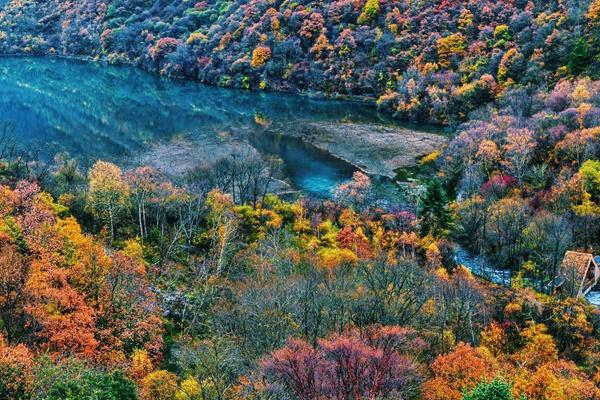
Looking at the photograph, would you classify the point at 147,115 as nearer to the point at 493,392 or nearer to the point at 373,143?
the point at 373,143

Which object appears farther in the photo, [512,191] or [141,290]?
[512,191]

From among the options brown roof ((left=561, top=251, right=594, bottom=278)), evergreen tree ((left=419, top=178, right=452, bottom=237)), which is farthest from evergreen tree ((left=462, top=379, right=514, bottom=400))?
evergreen tree ((left=419, top=178, right=452, bottom=237))

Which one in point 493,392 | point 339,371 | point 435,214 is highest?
point 493,392

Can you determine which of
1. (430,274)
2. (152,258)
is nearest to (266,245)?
(152,258)

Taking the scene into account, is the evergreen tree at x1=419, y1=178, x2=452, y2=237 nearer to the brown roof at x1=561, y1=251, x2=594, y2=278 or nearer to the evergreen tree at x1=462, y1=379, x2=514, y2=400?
the brown roof at x1=561, y1=251, x2=594, y2=278

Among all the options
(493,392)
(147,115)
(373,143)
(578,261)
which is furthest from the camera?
(147,115)

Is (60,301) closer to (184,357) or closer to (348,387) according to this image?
(184,357)

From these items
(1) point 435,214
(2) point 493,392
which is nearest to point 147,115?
(1) point 435,214
